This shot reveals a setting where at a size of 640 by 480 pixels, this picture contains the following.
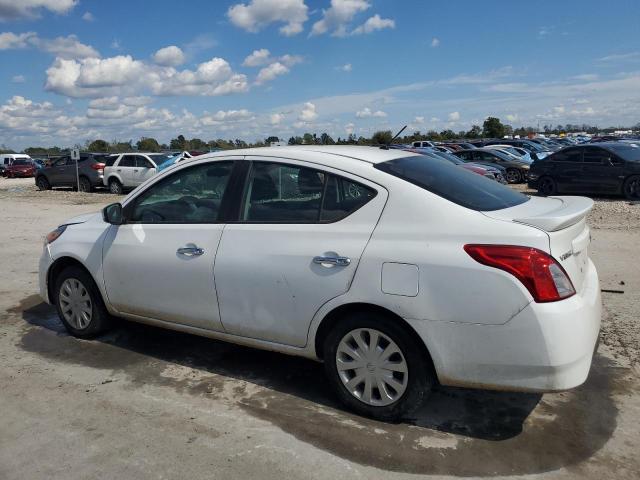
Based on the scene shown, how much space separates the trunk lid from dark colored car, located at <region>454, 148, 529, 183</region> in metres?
18.5

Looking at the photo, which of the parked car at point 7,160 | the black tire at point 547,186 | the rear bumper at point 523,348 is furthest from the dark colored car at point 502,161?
the parked car at point 7,160

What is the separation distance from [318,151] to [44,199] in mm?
20370

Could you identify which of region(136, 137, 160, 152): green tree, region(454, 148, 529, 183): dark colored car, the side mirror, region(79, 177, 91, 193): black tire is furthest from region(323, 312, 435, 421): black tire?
region(136, 137, 160, 152): green tree

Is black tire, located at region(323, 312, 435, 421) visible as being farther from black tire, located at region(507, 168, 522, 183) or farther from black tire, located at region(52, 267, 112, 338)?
black tire, located at region(507, 168, 522, 183)

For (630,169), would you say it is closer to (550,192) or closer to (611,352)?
(550,192)

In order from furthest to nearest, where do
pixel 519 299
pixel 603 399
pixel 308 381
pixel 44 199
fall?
pixel 44 199 < pixel 308 381 < pixel 603 399 < pixel 519 299

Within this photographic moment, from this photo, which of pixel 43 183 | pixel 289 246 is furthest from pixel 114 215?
pixel 43 183

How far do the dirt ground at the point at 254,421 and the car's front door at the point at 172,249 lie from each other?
52cm

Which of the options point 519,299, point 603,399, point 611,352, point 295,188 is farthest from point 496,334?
point 611,352

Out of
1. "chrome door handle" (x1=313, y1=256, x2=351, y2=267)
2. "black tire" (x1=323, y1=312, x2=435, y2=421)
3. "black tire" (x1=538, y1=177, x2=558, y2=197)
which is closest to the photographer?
"black tire" (x1=323, y1=312, x2=435, y2=421)

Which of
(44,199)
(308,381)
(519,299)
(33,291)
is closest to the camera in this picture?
(519,299)

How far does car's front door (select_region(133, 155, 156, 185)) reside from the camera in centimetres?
2131

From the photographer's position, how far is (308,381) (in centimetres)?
Result: 417

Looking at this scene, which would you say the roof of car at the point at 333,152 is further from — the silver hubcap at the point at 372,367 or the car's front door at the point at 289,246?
the silver hubcap at the point at 372,367
